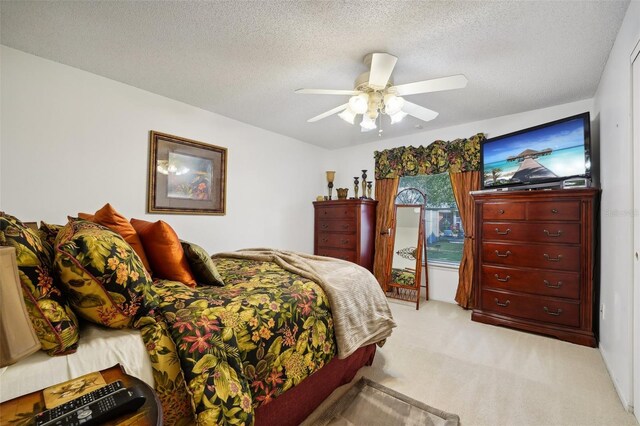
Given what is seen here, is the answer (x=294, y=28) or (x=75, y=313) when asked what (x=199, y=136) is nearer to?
(x=294, y=28)

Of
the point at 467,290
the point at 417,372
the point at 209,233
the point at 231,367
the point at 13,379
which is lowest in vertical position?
the point at 417,372

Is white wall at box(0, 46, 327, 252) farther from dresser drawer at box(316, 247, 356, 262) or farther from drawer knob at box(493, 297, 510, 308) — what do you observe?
drawer knob at box(493, 297, 510, 308)

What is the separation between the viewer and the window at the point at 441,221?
3943 mm

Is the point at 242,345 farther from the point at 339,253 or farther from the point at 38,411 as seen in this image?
the point at 339,253

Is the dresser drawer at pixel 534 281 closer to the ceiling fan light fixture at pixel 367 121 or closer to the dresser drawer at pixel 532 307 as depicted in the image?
the dresser drawer at pixel 532 307

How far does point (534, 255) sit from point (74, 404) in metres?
3.47

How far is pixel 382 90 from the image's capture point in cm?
224

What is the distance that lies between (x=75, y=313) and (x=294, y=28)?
1.97m

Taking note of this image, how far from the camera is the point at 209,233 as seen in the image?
11.1 ft

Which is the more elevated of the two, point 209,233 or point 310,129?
point 310,129

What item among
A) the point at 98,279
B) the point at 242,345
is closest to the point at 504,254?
the point at 242,345

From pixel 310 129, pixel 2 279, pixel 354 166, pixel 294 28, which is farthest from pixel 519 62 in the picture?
pixel 2 279

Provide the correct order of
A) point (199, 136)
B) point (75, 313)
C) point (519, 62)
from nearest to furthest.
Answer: point (75, 313) → point (519, 62) → point (199, 136)

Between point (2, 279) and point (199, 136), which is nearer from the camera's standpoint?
point (2, 279)
